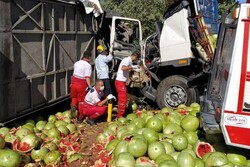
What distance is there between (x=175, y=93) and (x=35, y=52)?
366cm

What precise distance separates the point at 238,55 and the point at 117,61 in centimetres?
765

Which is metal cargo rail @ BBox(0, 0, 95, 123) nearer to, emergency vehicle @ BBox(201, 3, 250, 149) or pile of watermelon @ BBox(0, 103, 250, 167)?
pile of watermelon @ BBox(0, 103, 250, 167)

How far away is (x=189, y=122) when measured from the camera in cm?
605

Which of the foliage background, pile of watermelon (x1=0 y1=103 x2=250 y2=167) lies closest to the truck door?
pile of watermelon (x1=0 y1=103 x2=250 y2=167)

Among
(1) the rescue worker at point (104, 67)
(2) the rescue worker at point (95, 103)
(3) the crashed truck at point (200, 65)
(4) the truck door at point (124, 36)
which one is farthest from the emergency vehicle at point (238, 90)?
(4) the truck door at point (124, 36)

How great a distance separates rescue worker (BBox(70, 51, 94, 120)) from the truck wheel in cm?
196

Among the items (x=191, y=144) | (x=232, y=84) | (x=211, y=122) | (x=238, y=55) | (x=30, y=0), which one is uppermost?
(x=30, y=0)

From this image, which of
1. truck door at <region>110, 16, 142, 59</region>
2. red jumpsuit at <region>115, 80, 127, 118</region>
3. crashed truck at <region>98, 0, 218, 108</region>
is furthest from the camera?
truck door at <region>110, 16, 142, 59</region>

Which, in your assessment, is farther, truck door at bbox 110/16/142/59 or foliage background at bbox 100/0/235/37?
foliage background at bbox 100/0/235/37

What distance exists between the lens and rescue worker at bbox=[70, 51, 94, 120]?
880 cm

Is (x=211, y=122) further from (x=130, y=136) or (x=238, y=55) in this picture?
(x=130, y=136)

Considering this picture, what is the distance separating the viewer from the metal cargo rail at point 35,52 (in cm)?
668

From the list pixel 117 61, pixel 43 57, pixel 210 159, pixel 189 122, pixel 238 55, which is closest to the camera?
pixel 238 55

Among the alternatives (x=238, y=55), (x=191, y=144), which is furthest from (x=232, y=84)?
(x=191, y=144)
